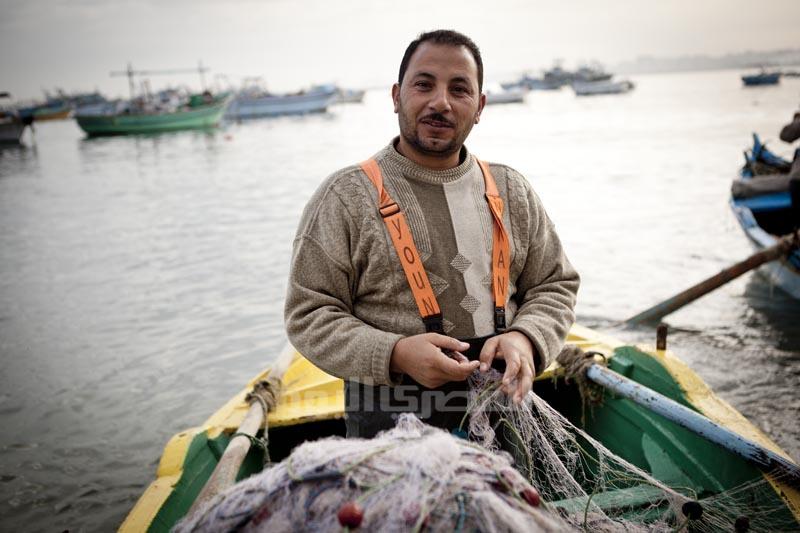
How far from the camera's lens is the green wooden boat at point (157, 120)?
48719 millimetres

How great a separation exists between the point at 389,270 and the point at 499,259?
43 cm

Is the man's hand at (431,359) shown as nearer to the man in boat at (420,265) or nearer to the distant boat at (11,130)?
the man in boat at (420,265)

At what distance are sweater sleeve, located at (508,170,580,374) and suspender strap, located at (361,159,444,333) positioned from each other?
0.32 metres

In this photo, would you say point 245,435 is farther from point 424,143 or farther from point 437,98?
point 437,98

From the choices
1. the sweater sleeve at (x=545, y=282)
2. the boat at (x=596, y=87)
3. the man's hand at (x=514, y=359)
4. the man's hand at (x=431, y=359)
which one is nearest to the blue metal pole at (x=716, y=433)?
the sweater sleeve at (x=545, y=282)

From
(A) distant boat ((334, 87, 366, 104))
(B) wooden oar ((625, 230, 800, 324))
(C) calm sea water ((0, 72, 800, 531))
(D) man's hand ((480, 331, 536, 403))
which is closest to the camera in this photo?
(D) man's hand ((480, 331, 536, 403))

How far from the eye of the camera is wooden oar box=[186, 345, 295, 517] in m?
2.57

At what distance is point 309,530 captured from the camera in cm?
125

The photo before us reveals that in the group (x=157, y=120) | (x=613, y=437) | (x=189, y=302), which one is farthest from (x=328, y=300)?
(x=157, y=120)

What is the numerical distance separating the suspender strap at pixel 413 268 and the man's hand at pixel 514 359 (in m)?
0.19

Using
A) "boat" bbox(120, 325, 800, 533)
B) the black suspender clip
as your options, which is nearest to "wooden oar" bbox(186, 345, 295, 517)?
"boat" bbox(120, 325, 800, 533)

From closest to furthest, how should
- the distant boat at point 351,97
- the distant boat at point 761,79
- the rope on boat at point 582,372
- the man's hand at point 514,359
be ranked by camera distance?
the man's hand at point 514,359, the rope on boat at point 582,372, the distant boat at point 761,79, the distant boat at point 351,97

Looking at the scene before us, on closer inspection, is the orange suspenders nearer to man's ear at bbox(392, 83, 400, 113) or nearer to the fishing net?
man's ear at bbox(392, 83, 400, 113)

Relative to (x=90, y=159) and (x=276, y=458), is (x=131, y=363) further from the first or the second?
(x=90, y=159)
